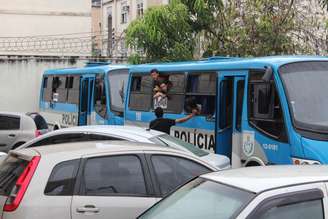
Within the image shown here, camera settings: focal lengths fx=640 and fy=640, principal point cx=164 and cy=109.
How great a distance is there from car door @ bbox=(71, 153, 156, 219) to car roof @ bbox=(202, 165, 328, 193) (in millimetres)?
1762

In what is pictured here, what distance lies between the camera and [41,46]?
3020 centimetres

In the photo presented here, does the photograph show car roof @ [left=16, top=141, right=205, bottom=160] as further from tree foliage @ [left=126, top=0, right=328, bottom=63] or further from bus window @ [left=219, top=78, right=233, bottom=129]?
tree foliage @ [left=126, top=0, right=328, bottom=63]

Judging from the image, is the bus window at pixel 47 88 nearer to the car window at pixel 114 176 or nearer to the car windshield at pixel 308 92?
the car windshield at pixel 308 92

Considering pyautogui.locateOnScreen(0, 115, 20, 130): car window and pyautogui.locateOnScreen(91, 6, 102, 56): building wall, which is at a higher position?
pyautogui.locateOnScreen(91, 6, 102, 56): building wall

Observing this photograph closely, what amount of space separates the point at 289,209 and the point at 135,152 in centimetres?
280

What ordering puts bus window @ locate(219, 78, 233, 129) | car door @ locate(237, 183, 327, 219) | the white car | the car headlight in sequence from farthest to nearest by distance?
bus window @ locate(219, 78, 233, 129)
the car headlight
the white car
car door @ locate(237, 183, 327, 219)

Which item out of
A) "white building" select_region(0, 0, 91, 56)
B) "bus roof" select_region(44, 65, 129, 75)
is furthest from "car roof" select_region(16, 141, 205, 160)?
"white building" select_region(0, 0, 91, 56)

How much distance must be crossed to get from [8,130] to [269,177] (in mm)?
13739

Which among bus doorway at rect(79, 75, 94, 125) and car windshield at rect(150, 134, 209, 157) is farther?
bus doorway at rect(79, 75, 94, 125)

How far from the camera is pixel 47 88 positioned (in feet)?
80.9

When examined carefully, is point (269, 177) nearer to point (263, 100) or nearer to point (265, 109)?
point (265, 109)

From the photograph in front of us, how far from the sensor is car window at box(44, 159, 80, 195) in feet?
19.3

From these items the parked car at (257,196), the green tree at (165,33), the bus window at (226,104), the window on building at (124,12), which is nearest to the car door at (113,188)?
the parked car at (257,196)

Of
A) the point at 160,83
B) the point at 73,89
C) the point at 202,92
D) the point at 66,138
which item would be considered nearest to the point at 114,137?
the point at 66,138
